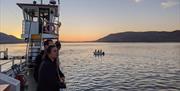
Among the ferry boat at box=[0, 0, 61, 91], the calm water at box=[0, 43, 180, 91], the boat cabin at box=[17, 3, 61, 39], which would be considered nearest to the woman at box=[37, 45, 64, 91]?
the ferry boat at box=[0, 0, 61, 91]

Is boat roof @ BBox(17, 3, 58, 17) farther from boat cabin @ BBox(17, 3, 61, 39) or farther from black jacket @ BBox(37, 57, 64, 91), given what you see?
black jacket @ BBox(37, 57, 64, 91)

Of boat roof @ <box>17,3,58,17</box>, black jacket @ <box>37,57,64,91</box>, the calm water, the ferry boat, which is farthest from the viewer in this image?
the calm water

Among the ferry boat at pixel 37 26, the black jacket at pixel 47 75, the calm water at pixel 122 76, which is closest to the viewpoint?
the black jacket at pixel 47 75

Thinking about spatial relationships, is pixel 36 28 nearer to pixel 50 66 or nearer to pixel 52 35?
pixel 52 35

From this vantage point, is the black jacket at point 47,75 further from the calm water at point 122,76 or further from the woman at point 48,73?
the calm water at point 122,76

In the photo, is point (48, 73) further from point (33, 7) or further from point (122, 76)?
point (122, 76)

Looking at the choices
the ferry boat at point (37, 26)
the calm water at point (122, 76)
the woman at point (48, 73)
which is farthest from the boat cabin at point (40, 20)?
the woman at point (48, 73)

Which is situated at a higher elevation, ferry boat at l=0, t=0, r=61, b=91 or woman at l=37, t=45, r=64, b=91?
ferry boat at l=0, t=0, r=61, b=91

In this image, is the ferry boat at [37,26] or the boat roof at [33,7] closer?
the ferry boat at [37,26]

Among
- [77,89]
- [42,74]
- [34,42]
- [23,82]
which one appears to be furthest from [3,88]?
[77,89]

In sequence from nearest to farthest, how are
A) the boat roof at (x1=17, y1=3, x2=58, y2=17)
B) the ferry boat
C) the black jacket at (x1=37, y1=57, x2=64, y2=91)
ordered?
1. the black jacket at (x1=37, y1=57, x2=64, y2=91)
2. the ferry boat
3. the boat roof at (x1=17, y1=3, x2=58, y2=17)

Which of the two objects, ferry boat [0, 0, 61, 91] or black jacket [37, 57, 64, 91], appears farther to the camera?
ferry boat [0, 0, 61, 91]

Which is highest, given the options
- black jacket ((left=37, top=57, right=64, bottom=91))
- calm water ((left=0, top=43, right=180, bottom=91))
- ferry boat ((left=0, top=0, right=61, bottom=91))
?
ferry boat ((left=0, top=0, right=61, bottom=91))

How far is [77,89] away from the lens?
23.3 metres
